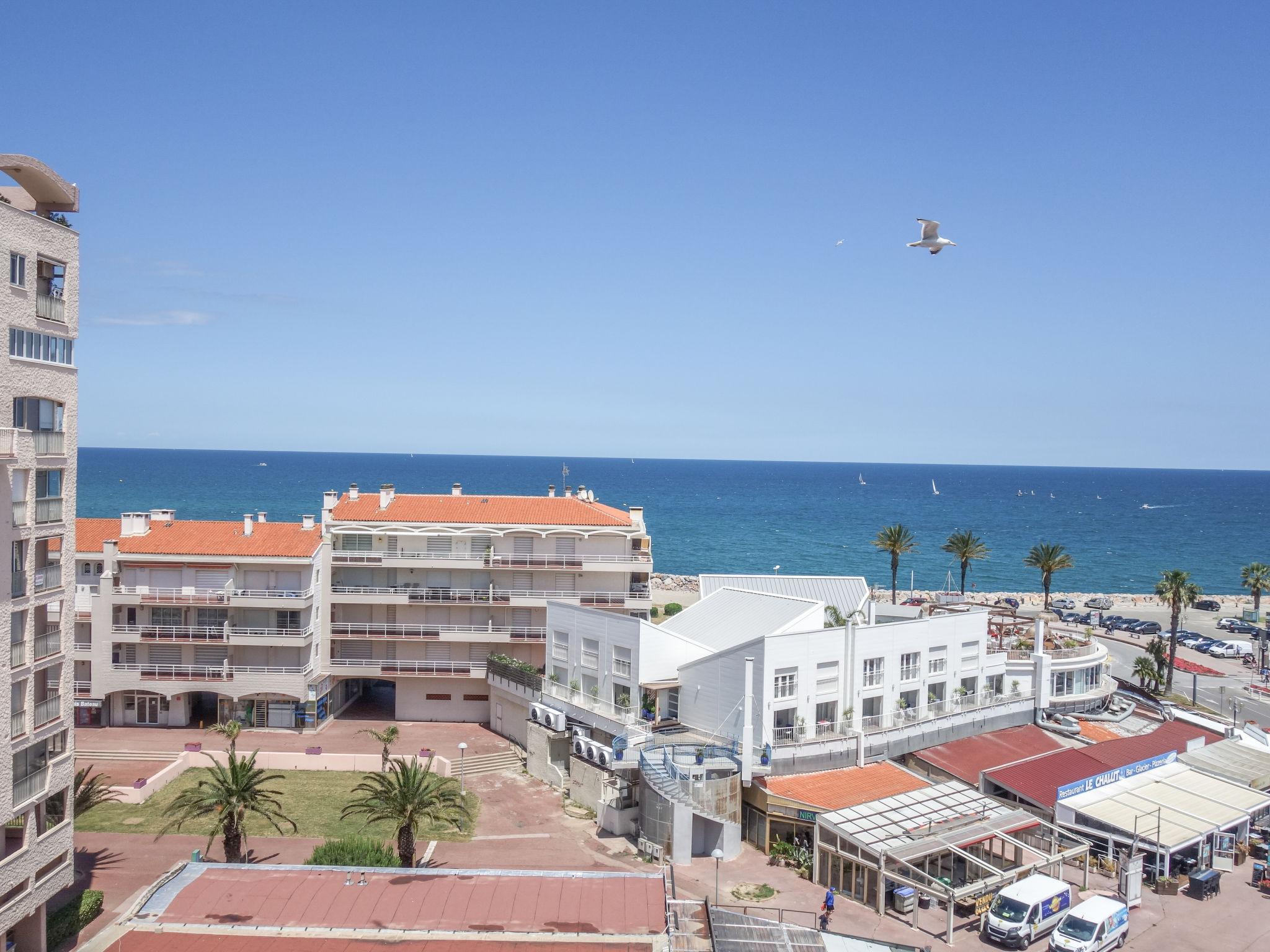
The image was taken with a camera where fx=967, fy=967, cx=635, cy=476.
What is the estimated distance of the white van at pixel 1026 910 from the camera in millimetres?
29406

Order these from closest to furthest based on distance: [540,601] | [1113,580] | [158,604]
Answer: [158,604] < [540,601] < [1113,580]

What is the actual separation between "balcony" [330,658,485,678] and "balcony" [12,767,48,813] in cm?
2706

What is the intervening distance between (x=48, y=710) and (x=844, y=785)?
88.3ft

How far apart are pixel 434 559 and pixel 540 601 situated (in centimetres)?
634

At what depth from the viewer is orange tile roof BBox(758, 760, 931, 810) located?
35656 millimetres

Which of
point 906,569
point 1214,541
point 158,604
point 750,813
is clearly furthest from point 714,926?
point 1214,541

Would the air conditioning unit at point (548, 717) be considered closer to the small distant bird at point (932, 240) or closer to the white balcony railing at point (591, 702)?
the white balcony railing at point (591, 702)

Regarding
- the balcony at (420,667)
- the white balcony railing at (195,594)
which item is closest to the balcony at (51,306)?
the white balcony railing at (195,594)

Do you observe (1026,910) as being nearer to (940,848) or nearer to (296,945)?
(940,848)

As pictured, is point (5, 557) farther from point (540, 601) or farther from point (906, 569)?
point (906, 569)

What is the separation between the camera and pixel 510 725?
51125 mm

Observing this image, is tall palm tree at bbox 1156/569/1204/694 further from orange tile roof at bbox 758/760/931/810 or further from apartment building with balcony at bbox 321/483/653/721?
apartment building with balcony at bbox 321/483/653/721

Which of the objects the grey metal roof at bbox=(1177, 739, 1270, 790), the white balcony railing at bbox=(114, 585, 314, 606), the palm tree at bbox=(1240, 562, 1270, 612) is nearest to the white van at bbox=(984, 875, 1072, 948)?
the grey metal roof at bbox=(1177, 739, 1270, 790)

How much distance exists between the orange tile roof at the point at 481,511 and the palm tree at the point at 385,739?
11.5 metres
